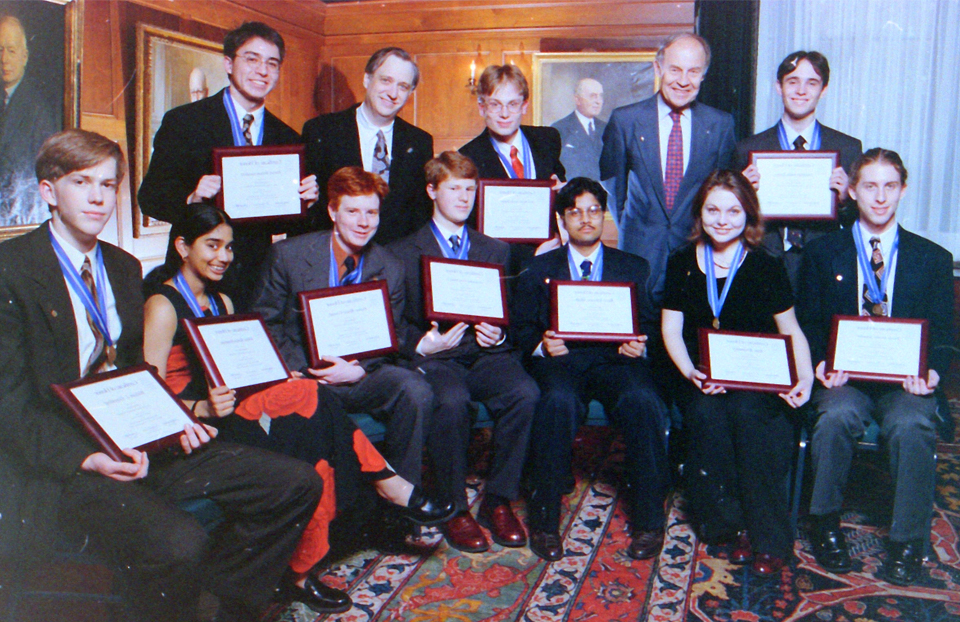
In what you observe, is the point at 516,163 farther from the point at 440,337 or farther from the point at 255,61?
the point at 255,61

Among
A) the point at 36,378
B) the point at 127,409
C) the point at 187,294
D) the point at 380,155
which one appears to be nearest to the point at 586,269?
the point at 380,155

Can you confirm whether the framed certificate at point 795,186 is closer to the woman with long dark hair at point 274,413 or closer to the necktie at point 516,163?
the necktie at point 516,163

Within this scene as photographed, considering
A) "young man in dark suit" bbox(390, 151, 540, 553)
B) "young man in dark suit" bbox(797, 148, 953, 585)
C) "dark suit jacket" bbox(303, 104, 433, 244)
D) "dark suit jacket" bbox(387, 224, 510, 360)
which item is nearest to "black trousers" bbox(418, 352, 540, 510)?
"young man in dark suit" bbox(390, 151, 540, 553)

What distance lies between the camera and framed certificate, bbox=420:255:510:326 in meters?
2.93

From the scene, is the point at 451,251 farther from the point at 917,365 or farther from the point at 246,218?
the point at 917,365

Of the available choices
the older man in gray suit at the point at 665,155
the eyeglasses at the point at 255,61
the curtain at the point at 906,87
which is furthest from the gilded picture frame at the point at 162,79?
the curtain at the point at 906,87

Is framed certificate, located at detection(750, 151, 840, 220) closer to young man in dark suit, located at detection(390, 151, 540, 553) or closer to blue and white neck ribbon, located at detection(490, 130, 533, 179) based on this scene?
blue and white neck ribbon, located at detection(490, 130, 533, 179)

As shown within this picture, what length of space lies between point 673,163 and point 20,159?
8.60 feet

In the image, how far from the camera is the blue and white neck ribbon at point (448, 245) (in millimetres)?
3094

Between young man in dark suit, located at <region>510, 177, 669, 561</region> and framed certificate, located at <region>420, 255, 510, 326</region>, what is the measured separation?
200mm

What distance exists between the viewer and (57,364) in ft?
6.72

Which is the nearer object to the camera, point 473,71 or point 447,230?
point 447,230

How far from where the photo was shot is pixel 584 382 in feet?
9.91

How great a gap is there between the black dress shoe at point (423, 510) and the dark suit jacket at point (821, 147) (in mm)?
1896
